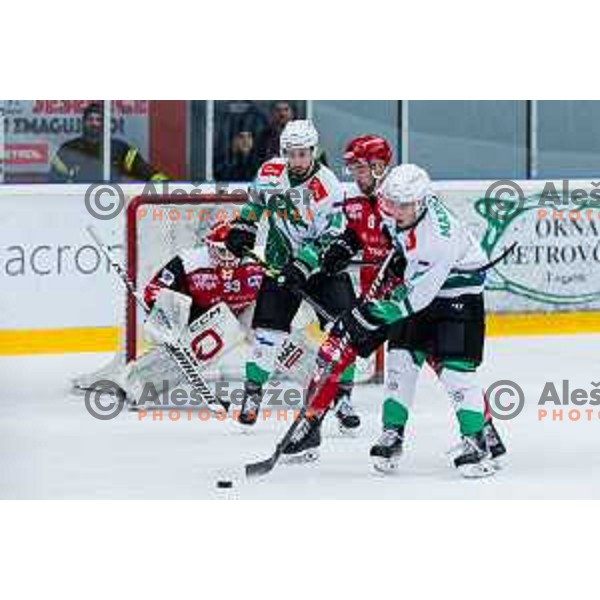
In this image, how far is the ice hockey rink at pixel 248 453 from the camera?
7.11 meters

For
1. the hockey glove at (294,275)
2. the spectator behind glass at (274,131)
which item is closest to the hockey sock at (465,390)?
the hockey glove at (294,275)

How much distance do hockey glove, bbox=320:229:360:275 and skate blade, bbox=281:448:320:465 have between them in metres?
0.60

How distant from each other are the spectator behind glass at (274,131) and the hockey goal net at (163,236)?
167cm

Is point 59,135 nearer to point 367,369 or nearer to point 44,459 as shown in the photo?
point 367,369

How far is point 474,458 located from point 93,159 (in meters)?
3.76

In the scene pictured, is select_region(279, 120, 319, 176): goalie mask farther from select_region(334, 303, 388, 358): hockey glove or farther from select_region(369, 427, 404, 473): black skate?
select_region(369, 427, 404, 473): black skate

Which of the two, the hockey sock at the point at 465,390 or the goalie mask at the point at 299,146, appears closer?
the hockey sock at the point at 465,390

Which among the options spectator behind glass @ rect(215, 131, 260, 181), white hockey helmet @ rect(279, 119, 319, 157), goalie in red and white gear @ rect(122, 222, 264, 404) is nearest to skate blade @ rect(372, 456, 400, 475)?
white hockey helmet @ rect(279, 119, 319, 157)

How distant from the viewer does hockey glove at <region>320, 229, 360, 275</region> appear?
7.77m

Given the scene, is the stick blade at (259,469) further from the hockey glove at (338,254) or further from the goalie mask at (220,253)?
the goalie mask at (220,253)

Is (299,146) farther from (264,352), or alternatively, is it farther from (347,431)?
(347,431)

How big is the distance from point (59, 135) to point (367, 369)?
2126 millimetres

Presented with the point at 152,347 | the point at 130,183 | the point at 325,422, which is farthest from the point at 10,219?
the point at 325,422

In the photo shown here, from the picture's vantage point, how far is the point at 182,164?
10.9m
